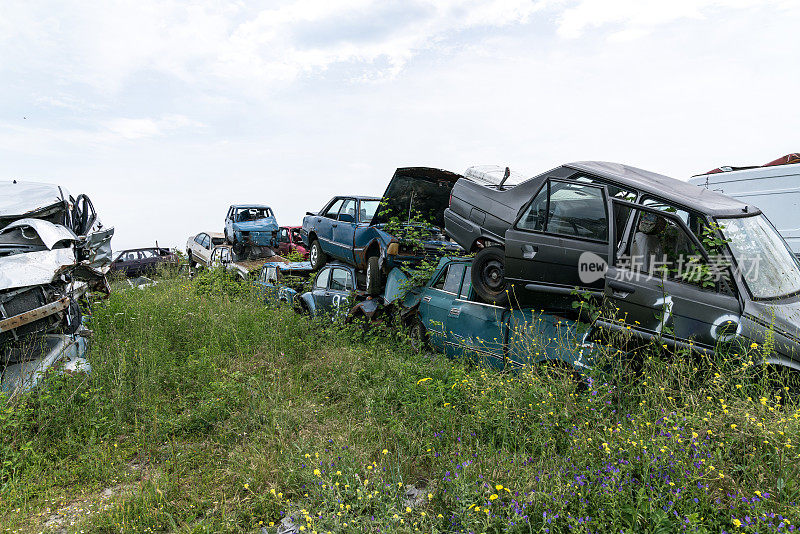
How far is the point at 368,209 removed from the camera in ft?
31.3

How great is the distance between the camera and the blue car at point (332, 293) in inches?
336

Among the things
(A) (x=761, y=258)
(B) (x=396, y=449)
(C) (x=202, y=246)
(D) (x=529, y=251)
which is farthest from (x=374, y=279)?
(C) (x=202, y=246)

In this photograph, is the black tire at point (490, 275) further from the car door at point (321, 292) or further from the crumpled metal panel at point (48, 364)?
the crumpled metal panel at point (48, 364)

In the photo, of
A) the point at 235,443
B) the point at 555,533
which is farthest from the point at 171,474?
the point at 555,533

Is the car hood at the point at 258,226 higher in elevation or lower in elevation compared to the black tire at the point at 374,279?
higher

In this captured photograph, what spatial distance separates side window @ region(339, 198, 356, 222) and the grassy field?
382 centimetres

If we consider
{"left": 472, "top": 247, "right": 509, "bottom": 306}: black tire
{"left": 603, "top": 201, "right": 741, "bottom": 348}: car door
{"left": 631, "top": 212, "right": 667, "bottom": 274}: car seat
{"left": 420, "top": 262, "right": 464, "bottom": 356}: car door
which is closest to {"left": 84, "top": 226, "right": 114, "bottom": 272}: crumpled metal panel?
{"left": 420, "top": 262, "right": 464, "bottom": 356}: car door

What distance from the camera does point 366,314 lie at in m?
7.98

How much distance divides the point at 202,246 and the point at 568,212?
607 inches

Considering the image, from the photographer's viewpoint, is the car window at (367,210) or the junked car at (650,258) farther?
the car window at (367,210)

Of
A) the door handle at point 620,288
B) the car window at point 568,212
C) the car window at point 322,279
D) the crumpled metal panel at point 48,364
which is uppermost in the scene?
the car window at point 568,212

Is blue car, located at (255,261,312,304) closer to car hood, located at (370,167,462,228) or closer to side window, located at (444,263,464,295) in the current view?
car hood, located at (370,167,462,228)

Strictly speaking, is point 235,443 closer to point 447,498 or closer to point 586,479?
point 447,498

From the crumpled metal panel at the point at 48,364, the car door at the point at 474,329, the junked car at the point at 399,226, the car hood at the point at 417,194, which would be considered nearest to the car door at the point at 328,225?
the junked car at the point at 399,226
